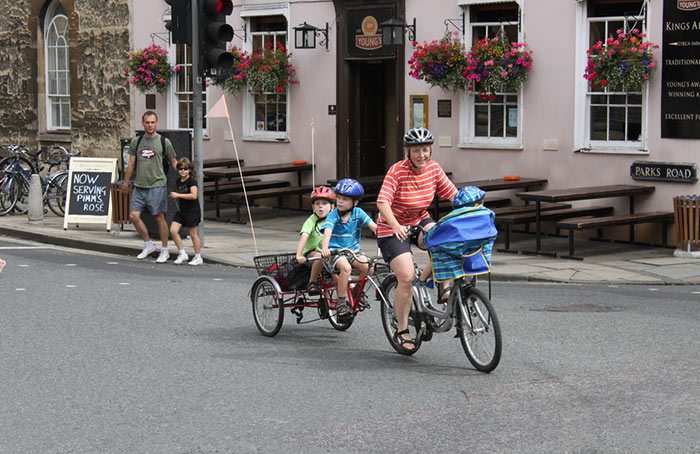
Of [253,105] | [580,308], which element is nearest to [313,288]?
[580,308]

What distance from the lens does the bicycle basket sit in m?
8.87

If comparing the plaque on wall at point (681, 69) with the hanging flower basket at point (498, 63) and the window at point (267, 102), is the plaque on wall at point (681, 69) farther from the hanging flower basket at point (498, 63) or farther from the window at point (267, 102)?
the window at point (267, 102)

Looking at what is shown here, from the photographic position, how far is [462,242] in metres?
7.27

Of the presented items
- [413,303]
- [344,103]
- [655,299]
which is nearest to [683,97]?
[655,299]

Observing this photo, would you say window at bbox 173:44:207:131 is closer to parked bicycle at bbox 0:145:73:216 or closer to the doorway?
parked bicycle at bbox 0:145:73:216

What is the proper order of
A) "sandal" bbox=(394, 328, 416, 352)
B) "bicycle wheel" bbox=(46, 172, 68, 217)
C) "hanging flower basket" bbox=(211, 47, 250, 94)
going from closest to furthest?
"sandal" bbox=(394, 328, 416, 352), "bicycle wheel" bbox=(46, 172, 68, 217), "hanging flower basket" bbox=(211, 47, 250, 94)

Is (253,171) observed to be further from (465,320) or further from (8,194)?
(465,320)

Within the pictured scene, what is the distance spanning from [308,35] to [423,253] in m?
5.77

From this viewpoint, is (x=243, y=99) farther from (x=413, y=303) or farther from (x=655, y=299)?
(x=413, y=303)

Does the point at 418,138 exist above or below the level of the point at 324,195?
above

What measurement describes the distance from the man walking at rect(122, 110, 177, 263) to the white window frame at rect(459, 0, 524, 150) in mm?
5263

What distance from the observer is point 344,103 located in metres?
19.1

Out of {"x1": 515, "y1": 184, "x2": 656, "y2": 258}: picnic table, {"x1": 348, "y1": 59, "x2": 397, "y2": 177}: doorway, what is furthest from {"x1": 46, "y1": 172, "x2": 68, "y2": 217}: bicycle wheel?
{"x1": 515, "y1": 184, "x2": 656, "y2": 258}: picnic table

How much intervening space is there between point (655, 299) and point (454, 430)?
17.5 ft
